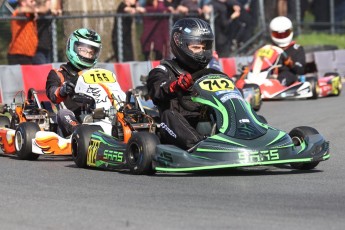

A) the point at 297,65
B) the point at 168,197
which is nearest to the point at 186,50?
the point at 168,197

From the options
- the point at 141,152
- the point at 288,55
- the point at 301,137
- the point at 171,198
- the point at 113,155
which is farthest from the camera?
the point at 288,55

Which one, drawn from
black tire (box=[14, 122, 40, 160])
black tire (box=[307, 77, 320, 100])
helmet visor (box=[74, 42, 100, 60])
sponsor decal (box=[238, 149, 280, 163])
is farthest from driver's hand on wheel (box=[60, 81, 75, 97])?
black tire (box=[307, 77, 320, 100])

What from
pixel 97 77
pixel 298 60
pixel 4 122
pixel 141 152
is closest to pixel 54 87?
pixel 97 77

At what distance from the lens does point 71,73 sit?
1112 centimetres

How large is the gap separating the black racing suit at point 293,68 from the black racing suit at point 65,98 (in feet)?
22.4

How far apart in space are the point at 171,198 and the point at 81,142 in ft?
7.28

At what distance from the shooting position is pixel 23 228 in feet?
20.0

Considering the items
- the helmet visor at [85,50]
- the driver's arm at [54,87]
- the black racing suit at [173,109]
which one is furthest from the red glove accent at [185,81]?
the helmet visor at [85,50]

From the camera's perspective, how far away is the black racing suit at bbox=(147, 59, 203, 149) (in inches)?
338

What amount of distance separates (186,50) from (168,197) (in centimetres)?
230

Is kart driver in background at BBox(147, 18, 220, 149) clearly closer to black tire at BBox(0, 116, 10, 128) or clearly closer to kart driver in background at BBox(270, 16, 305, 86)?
black tire at BBox(0, 116, 10, 128)

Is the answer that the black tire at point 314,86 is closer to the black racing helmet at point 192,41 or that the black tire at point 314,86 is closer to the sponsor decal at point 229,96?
the black racing helmet at point 192,41

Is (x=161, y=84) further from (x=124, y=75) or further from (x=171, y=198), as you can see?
(x=124, y=75)

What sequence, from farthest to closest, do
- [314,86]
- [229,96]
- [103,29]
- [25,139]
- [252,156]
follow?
[103,29] < [314,86] < [25,139] < [229,96] < [252,156]
